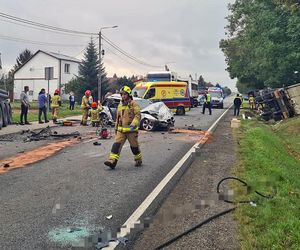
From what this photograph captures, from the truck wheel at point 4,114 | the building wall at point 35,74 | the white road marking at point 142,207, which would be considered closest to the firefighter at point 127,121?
the white road marking at point 142,207

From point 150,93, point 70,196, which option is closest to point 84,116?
point 150,93

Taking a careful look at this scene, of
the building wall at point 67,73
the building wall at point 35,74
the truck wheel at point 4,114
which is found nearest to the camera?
the truck wheel at point 4,114

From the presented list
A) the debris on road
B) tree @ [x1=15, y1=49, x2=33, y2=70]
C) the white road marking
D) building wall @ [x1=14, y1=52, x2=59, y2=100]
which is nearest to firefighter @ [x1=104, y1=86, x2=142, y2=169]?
the white road marking

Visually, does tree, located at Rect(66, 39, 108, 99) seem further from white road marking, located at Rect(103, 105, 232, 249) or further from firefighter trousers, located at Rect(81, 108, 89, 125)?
white road marking, located at Rect(103, 105, 232, 249)

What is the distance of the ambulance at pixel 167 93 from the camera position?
26.8 metres

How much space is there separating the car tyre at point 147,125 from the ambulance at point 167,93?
8.50 metres

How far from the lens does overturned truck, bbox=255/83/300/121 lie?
25.2 metres

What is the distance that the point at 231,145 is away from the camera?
41.8ft

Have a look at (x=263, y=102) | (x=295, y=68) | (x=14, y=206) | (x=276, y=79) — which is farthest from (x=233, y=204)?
(x=276, y=79)

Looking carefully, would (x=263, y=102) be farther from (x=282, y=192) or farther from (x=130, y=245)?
(x=130, y=245)

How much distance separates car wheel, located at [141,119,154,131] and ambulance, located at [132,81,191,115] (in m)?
8.49

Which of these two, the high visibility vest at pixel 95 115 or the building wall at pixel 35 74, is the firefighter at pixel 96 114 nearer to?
the high visibility vest at pixel 95 115

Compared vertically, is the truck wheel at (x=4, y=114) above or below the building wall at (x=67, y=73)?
below

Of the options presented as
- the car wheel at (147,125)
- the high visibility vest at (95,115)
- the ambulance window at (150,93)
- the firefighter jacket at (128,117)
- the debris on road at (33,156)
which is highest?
the ambulance window at (150,93)
